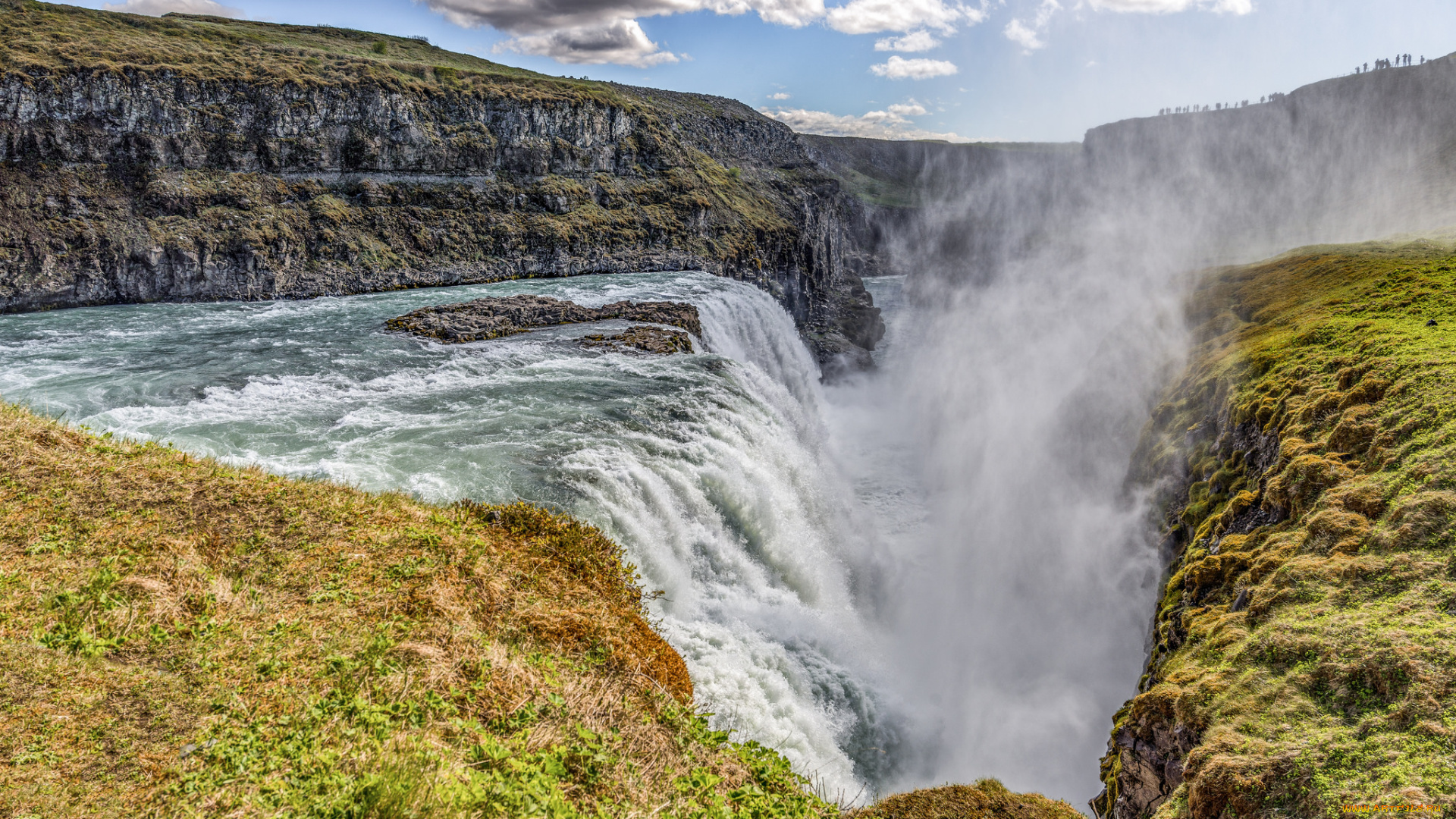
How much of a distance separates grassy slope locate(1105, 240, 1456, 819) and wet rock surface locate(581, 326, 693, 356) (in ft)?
46.2

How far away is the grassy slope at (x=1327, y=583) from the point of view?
5391mm

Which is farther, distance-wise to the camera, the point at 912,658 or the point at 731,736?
the point at 912,658

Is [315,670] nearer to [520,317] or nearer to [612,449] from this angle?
[612,449]

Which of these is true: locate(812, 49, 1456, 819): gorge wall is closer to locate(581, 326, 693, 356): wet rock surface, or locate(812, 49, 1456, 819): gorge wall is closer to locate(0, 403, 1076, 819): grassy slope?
locate(0, 403, 1076, 819): grassy slope

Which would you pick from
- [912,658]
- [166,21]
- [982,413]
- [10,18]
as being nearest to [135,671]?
[912,658]

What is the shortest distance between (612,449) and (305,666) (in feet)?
24.7

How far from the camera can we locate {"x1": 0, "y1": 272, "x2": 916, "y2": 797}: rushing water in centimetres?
957

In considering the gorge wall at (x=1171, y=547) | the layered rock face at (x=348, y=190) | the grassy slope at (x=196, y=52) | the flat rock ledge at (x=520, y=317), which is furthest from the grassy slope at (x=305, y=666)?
the grassy slope at (x=196, y=52)

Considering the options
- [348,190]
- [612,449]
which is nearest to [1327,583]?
[612,449]

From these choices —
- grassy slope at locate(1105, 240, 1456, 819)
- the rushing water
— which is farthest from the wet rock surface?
grassy slope at locate(1105, 240, 1456, 819)

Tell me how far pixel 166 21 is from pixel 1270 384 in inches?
2952

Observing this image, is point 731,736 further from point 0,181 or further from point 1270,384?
point 0,181

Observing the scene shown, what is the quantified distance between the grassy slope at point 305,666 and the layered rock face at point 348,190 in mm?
33729

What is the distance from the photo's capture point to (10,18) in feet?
137
